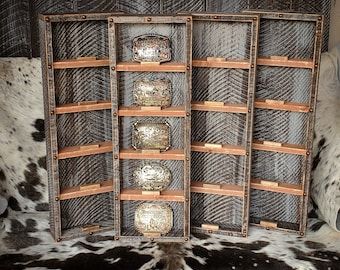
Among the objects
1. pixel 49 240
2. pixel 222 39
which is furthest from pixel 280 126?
pixel 49 240

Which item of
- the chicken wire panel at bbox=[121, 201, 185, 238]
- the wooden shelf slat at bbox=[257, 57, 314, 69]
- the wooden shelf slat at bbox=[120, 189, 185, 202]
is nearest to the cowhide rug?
the chicken wire panel at bbox=[121, 201, 185, 238]

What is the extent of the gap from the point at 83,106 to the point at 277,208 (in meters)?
0.88

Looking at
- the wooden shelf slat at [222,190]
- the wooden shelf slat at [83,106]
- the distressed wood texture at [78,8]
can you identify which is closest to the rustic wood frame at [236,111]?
the wooden shelf slat at [222,190]

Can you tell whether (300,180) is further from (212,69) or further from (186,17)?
(186,17)

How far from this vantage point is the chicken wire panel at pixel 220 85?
7.05ft

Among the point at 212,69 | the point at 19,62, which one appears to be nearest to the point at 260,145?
the point at 212,69

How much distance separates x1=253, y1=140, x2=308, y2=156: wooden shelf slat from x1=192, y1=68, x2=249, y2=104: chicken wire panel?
7.8 inches

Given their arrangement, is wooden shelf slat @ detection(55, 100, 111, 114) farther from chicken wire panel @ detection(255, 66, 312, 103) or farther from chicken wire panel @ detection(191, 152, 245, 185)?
chicken wire panel @ detection(255, 66, 312, 103)

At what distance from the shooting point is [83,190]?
7.26 feet

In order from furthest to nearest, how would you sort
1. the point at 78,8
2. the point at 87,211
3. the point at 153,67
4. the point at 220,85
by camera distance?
the point at 78,8 < the point at 87,211 < the point at 220,85 < the point at 153,67

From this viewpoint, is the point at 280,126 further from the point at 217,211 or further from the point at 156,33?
the point at 156,33

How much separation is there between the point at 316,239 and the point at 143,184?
715 mm

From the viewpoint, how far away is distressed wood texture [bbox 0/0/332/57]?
249cm

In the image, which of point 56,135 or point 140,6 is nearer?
point 56,135
